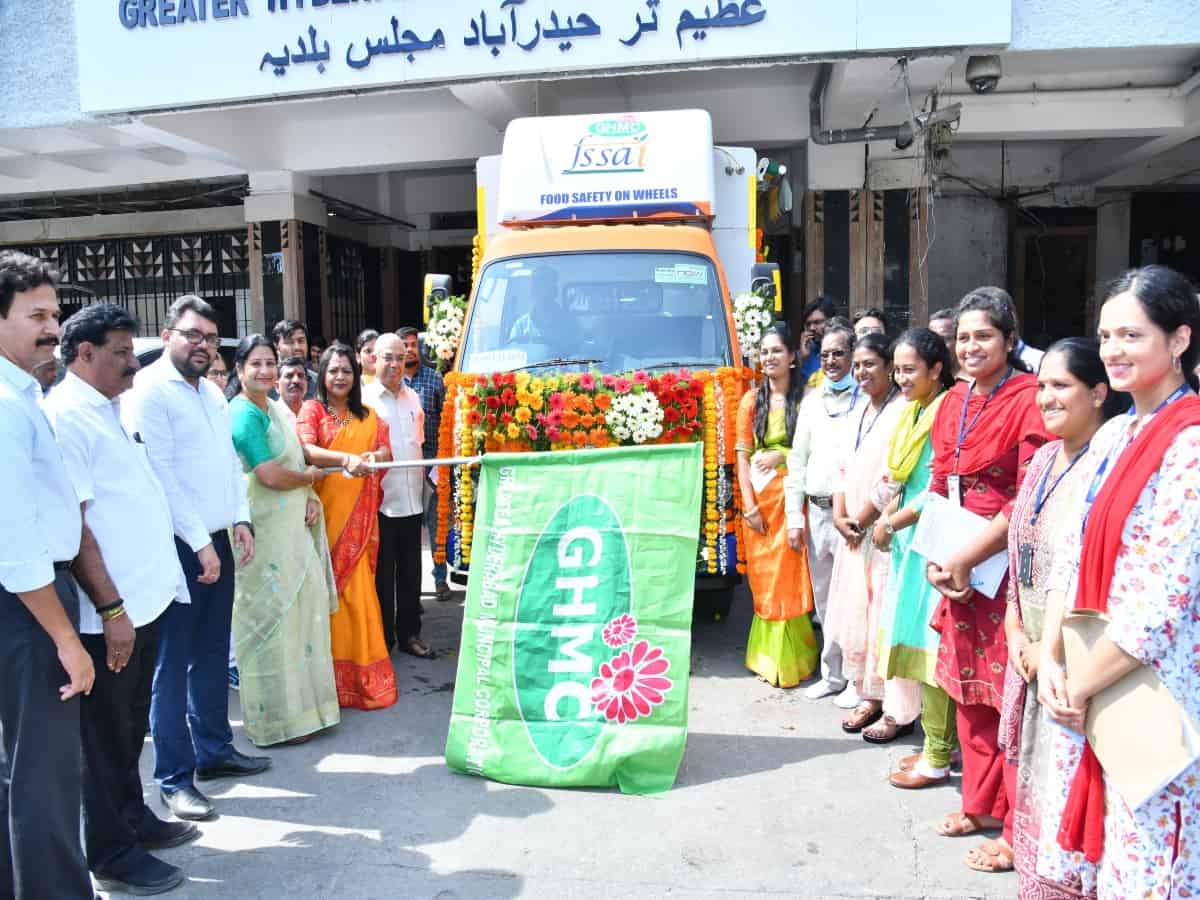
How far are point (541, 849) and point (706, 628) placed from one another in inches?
110

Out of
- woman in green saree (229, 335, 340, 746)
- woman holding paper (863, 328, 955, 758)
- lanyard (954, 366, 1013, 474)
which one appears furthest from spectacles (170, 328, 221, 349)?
lanyard (954, 366, 1013, 474)

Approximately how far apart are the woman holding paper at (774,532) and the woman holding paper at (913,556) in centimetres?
93

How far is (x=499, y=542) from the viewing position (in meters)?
3.87

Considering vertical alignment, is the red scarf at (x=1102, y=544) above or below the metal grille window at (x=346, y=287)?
below

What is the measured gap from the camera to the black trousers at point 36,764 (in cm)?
→ 255

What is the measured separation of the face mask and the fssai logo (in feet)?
7.60

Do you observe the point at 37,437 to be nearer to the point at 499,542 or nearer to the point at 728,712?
the point at 499,542

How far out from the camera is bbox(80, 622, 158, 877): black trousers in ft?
9.95

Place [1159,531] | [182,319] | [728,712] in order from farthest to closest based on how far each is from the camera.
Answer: [728,712], [182,319], [1159,531]

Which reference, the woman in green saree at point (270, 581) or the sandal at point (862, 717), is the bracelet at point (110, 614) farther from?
the sandal at point (862, 717)

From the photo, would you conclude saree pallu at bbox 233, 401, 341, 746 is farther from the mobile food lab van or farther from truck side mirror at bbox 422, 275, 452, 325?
truck side mirror at bbox 422, 275, 452, 325

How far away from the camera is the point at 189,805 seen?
11.6 feet

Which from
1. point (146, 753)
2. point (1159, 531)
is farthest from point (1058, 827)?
point (146, 753)

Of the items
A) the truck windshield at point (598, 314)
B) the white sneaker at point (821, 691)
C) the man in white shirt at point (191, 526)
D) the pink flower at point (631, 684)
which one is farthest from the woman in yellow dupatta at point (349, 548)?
the white sneaker at point (821, 691)
